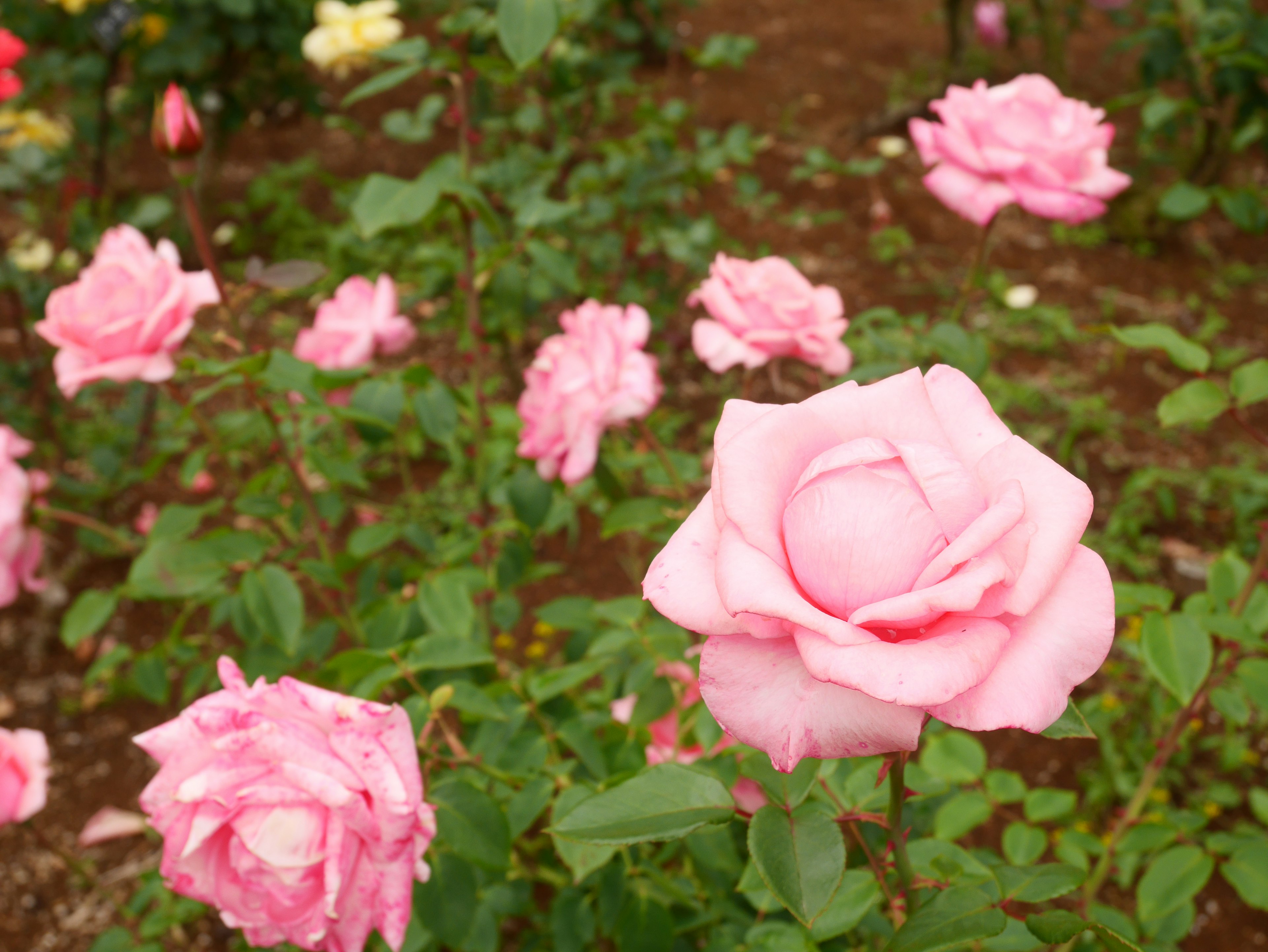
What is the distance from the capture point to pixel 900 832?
1.89ft

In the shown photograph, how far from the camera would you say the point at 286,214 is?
3416 mm

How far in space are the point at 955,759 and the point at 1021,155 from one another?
70 cm

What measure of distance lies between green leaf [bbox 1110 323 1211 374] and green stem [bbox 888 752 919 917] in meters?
0.50

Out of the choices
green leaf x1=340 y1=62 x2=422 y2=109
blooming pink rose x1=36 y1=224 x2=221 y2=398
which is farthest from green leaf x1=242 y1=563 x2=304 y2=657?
green leaf x1=340 y1=62 x2=422 y2=109

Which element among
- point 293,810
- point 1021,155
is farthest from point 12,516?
point 1021,155

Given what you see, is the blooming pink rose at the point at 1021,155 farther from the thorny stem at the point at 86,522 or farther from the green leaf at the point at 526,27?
the thorny stem at the point at 86,522

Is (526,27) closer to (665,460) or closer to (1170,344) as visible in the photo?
(665,460)

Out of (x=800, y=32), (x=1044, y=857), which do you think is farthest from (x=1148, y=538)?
(x=800, y=32)

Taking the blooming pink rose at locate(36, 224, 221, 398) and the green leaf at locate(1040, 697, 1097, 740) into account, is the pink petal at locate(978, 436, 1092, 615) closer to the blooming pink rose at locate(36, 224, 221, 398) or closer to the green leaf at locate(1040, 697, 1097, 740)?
the green leaf at locate(1040, 697, 1097, 740)

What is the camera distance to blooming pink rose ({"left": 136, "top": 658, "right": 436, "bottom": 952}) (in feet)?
2.03

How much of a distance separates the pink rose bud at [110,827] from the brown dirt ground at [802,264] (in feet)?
0.10

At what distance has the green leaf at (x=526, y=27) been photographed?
0.99 m

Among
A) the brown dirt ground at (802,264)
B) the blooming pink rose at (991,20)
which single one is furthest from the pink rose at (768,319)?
the blooming pink rose at (991,20)

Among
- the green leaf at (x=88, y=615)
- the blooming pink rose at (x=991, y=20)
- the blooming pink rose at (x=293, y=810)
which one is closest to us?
the blooming pink rose at (x=293, y=810)
